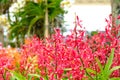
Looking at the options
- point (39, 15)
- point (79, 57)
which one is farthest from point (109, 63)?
point (39, 15)

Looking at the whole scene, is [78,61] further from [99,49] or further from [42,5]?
[42,5]

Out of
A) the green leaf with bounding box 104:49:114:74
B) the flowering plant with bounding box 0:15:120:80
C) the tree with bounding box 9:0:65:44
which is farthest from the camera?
the tree with bounding box 9:0:65:44

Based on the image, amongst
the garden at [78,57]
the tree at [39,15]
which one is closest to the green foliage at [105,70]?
the garden at [78,57]

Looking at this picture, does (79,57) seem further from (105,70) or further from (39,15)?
(39,15)

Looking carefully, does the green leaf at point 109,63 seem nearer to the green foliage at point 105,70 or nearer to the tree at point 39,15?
the green foliage at point 105,70

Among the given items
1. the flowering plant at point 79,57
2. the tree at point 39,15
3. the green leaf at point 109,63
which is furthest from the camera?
the tree at point 39,15

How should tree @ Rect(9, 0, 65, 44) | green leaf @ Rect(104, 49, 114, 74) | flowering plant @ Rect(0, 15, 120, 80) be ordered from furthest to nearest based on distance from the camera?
1. tree @ Rect(9, 0, 65, 44)
2. green leaf @ Rect(104, 49, 114, 74)
3. flowering plant @ Rect(0, 15, 120, 80)

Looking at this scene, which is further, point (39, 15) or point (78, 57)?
point (39, 15)

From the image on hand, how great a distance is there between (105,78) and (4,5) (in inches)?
410

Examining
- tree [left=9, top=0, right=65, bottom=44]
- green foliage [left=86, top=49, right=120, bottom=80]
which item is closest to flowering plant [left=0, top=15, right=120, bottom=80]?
green foliage [left=86, top=49, right=120, bottom=80]

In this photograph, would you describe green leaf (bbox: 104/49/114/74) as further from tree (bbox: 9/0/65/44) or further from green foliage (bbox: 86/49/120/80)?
tree (bbox: 9/0/65/44)

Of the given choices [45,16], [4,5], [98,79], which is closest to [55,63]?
[98,79]

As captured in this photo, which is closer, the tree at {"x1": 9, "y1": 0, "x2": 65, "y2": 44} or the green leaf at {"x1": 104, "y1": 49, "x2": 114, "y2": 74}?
the green leaf at {"x1": 104, "y1": 49, "x2": 114, "y2": 74}

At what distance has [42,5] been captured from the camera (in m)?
9.06
